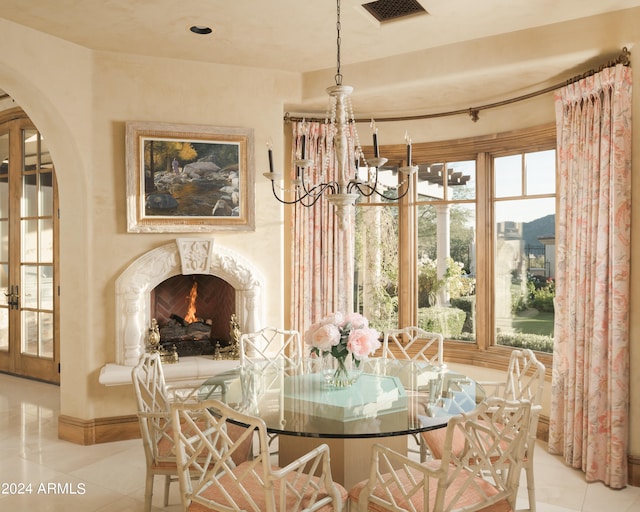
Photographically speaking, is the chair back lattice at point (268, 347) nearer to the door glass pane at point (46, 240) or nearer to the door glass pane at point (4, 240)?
the door glass pane at point (46, 240)

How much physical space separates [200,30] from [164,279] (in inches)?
75.0

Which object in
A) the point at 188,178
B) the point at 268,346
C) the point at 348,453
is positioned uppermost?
the point at 188,178

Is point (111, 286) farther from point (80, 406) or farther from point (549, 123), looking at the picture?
point (549, 123)

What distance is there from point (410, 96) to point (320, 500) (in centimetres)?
333

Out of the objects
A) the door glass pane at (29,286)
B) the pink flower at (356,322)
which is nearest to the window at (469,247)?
the pink flower at (356,322)

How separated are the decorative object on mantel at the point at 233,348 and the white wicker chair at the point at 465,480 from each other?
2.26 metres

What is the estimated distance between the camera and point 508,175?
4719 mm

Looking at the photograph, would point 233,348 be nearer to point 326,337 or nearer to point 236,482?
point 326,337

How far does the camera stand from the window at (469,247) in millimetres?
4531

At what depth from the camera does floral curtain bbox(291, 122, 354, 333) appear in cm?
491

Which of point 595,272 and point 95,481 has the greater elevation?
point 595,272

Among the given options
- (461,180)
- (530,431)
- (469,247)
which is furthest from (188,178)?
(530,431)

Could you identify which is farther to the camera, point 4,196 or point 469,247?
point 4,196

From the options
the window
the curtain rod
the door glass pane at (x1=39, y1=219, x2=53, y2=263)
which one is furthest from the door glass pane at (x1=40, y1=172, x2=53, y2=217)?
the window
